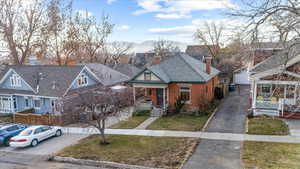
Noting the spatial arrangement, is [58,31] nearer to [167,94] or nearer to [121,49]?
[121,49]

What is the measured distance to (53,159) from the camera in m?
12.6

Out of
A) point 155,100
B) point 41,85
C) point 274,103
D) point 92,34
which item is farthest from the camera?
point 92,34

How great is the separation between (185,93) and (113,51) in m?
28.4

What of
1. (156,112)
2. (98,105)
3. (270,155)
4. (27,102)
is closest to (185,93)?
(156,112)

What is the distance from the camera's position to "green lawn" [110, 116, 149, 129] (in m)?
18.2

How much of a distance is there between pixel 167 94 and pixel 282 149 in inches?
474

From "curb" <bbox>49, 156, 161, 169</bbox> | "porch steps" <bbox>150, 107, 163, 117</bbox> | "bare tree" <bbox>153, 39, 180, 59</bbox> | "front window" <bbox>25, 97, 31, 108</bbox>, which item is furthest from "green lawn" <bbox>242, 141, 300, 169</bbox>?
"bare tree" <bbox>153, 39, 180, 59</bbox>

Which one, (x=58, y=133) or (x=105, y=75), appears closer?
(x=58, y=133)

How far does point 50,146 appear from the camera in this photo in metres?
15.0

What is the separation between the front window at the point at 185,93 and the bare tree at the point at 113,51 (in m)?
26.7

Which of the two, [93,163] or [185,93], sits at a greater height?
[185,93]

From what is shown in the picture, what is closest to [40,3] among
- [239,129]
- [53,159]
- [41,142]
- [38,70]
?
[38,70]

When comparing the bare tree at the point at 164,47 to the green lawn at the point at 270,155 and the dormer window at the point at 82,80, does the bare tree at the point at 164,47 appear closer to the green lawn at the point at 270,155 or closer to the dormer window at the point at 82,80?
the dormer window at the point at 82,80

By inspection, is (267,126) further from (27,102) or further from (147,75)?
(27,102)
